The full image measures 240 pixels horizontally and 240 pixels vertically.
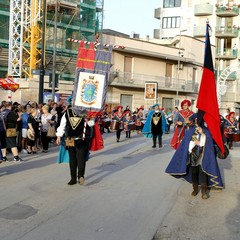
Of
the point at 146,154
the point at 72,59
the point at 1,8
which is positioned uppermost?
the point at 1,8

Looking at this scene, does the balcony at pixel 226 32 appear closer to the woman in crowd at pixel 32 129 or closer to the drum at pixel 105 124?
the drum at pixel 105 124

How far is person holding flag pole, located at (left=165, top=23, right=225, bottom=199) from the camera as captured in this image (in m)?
7.79

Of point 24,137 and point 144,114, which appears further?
point 144,114

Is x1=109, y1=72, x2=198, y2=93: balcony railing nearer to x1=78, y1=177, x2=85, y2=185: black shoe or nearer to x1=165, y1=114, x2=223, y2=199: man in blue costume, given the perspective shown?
x1=78, y1=177, x2=85, y2=185: black shoe

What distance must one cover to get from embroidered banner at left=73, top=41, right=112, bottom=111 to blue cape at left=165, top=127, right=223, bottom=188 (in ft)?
7.47

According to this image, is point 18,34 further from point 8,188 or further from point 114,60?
point 8,188

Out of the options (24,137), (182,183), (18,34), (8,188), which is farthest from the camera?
(18,34)

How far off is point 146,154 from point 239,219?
8.36 metres

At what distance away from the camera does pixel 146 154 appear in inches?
587

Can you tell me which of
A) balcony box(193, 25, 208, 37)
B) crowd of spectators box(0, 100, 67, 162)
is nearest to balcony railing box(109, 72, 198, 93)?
balcony box(193, 25, 208, 37)

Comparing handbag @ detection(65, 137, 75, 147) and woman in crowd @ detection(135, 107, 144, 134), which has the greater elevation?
handbag @ detection(65, 137, 75, 147)

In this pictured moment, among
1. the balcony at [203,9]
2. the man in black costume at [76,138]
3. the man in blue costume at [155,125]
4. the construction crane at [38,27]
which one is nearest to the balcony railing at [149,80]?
the construction crane at [38,27]

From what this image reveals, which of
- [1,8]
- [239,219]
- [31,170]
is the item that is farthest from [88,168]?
[1,8]

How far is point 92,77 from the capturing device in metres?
9.58
